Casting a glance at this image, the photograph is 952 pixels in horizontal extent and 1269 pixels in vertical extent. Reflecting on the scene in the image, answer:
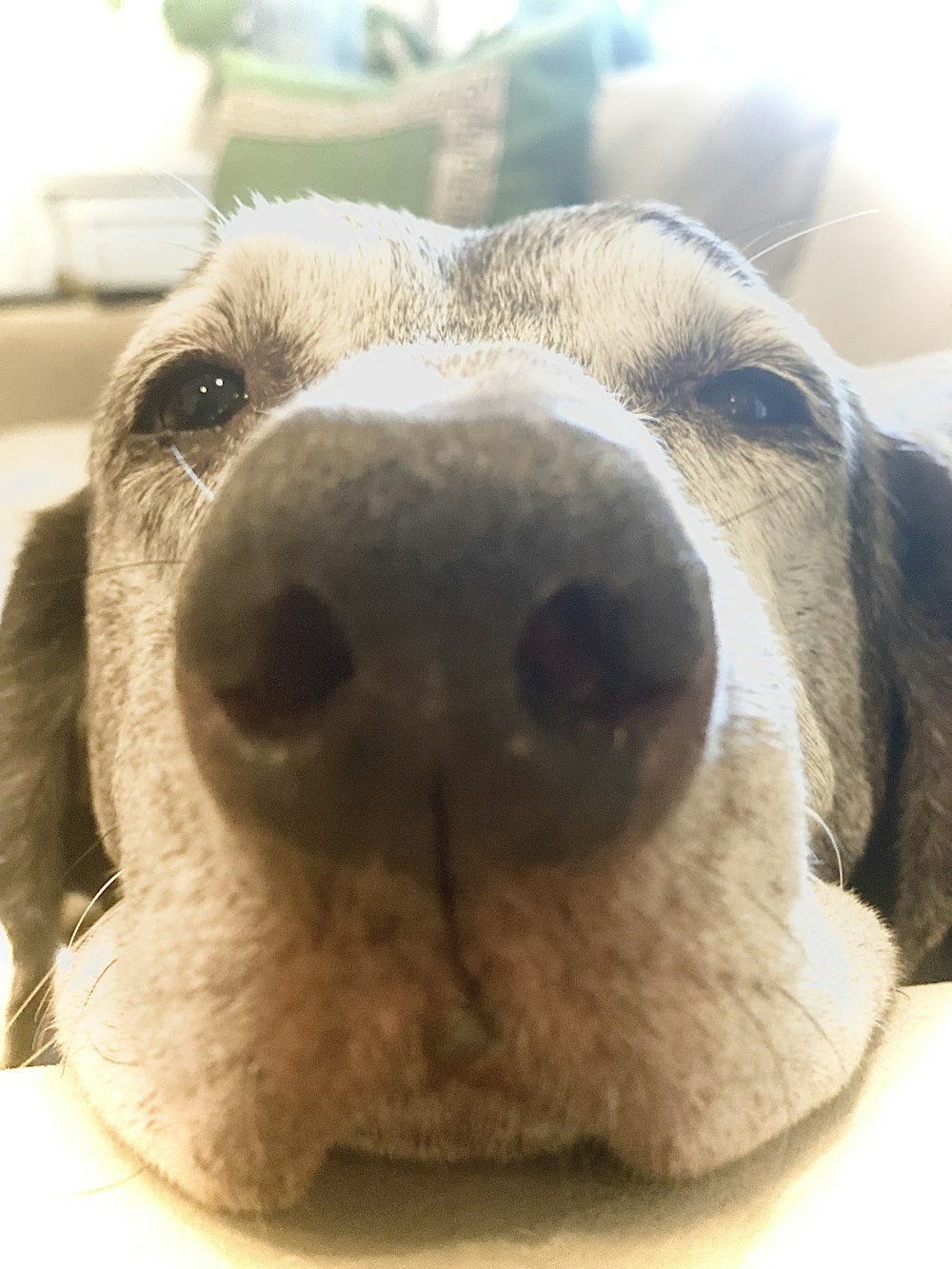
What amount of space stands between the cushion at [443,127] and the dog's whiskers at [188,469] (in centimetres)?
31

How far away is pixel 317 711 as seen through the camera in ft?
1.66

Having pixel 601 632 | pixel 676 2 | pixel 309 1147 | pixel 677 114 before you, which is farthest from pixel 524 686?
pixel 676 2

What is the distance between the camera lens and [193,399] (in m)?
1.07

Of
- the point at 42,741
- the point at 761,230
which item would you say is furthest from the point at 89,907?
the point at 761,230

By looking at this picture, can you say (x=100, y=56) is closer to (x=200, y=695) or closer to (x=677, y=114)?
(x=677, y=114)

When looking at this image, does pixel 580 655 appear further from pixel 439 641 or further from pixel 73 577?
pixel 73 577

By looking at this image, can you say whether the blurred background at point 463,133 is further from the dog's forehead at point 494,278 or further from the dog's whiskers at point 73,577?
the dog's whiskers at point 73,577

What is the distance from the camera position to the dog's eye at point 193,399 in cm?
103

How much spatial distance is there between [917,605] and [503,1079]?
719 mm

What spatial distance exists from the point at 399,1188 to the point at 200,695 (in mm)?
366

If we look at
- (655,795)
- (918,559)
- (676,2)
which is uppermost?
(676,2)

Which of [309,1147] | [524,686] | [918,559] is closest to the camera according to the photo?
[524,686]

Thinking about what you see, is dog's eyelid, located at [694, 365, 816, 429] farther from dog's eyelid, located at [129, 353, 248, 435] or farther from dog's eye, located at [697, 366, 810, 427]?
dog's eyelid, located at [129, 353, 248, 435]

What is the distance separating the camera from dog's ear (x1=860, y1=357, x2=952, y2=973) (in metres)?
0.99
